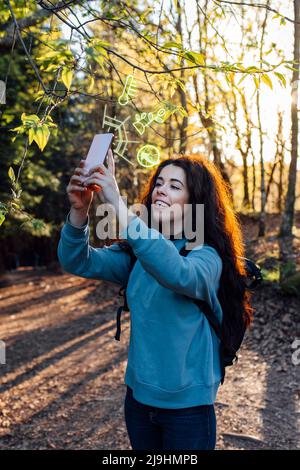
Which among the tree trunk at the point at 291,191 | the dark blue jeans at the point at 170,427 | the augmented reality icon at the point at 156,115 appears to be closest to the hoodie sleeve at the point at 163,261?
the dark blue jeans at the point at 170,427

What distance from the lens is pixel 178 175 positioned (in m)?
2.01

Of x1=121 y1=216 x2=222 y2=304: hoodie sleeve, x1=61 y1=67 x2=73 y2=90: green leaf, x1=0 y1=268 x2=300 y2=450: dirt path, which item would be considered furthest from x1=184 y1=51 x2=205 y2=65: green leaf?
x1=0 y1=268 x2=300 y2=450: dirt path

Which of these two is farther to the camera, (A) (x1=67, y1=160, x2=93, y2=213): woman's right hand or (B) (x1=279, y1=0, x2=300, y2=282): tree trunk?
(B) (x1=279, y1=0, x2=300, y2=282): tree trunk

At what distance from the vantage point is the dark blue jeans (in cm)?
182

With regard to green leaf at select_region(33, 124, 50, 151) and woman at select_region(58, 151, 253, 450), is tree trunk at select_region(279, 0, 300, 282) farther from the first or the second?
green leaf at select_region(33, 124, 50, 151)

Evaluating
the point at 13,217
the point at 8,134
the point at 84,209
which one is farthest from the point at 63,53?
the point at 13,217

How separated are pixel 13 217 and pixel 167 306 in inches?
289

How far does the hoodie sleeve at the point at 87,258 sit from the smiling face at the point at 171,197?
299 mm

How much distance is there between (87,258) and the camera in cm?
203

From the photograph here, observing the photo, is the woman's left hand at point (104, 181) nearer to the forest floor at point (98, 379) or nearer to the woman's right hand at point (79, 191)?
the woman's right hand at point (79, 191)

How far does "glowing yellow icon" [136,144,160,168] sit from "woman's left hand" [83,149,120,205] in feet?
1.69

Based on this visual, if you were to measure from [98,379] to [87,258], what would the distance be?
13.3 ft

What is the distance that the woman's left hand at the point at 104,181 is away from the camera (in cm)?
159

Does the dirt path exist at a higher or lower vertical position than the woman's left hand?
lower
